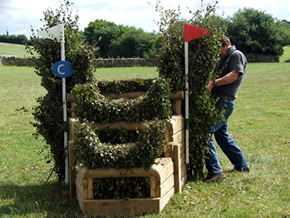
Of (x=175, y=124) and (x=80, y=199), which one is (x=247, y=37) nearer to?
(x=175, y=124)

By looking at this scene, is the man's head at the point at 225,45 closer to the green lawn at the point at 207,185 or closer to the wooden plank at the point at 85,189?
the green lawn at the point at 207,185

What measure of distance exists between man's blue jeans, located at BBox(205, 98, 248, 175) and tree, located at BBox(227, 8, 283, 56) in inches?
2088

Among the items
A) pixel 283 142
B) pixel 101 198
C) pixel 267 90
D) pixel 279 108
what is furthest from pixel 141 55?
pixel 101 198

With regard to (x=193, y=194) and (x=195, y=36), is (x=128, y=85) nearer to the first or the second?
(x=195, y=36)

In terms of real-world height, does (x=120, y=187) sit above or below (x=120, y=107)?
below

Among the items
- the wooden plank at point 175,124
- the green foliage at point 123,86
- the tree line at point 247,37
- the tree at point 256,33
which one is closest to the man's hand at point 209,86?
the wooden plank at point 175,124

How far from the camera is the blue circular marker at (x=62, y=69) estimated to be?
606 cm

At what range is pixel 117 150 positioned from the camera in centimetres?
499

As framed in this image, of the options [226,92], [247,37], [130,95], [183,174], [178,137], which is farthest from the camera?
[247,37]

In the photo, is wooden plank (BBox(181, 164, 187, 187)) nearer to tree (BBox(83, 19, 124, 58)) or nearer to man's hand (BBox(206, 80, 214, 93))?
man's hand (BBox(206, 80, 214, 93))

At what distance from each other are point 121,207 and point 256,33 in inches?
2426

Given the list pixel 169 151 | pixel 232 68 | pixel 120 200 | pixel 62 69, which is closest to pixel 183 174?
pixel 169 151

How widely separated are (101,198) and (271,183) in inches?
103

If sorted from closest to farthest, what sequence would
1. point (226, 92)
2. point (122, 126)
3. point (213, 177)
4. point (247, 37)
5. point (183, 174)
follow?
point (122, 126)
point (183, 174)
point (213, 177)
point (226, 92)
point (247, 37)
